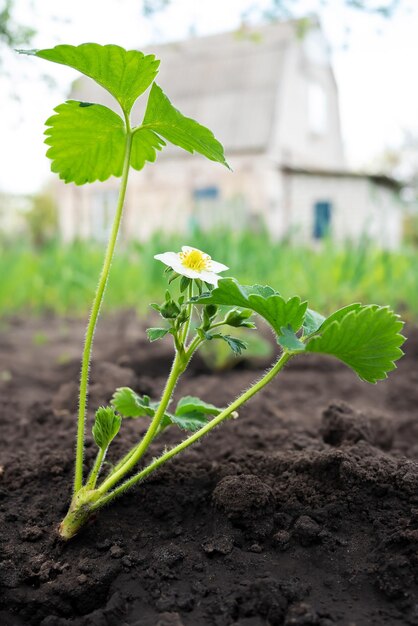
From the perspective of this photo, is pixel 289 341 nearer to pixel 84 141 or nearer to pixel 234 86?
pixel 84 141

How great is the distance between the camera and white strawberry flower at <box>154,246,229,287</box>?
1.01m

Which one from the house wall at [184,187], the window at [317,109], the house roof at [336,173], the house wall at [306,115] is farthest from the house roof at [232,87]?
the window at [317,109]

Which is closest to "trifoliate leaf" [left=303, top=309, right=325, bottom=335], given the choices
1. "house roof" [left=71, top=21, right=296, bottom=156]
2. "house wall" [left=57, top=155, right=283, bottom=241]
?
"house wall" [left=57, top=155, right=283, bottom=241]

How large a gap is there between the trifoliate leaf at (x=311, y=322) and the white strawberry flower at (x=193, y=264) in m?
0.17

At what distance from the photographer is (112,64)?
3.54ft

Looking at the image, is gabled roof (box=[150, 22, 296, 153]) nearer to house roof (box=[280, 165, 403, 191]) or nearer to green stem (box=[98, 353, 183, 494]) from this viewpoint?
house roof (box=[280, 165, 403, 191])

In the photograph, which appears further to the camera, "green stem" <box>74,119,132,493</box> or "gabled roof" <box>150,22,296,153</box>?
"gabled roof" <box>150,22,296,153</box>

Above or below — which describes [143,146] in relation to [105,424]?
above

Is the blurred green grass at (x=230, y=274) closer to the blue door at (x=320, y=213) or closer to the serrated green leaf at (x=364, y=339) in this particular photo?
the serrated green leaf at (x=364, y=339)

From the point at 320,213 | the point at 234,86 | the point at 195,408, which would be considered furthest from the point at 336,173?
the point at 195,408

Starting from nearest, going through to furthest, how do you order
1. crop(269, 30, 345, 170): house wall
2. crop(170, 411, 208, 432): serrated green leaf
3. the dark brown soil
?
the dark brown soil → crop(170, 411, 208, 432): serrated green leaf → crop(269, 30, 345, 170): house wall

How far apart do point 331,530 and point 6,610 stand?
55 centimetres

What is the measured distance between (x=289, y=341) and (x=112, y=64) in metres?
0.54

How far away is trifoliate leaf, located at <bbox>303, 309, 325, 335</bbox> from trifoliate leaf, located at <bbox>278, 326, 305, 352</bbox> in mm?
46
